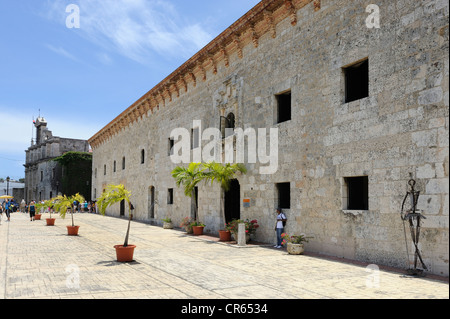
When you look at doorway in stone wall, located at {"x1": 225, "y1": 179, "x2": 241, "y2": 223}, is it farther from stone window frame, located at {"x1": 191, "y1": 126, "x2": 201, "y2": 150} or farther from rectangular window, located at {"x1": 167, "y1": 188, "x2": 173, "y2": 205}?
rectangular window, located at {"x1": 167, "y1": 188, "x2": 173, "y2": 205}

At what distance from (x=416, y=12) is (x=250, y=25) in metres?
6.46

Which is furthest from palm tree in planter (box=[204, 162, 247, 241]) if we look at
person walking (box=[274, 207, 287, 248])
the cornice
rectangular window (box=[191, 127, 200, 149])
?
the cornice

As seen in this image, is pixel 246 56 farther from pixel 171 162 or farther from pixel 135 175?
pixel 135 175

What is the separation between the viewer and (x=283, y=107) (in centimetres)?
1268

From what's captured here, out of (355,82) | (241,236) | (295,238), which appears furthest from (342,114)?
(241,236)

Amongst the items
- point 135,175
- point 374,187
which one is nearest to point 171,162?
point 135,175

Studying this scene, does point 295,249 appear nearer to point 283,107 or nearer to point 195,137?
point 283,107

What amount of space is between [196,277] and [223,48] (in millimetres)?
10541

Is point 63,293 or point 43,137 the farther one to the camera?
point 43,137

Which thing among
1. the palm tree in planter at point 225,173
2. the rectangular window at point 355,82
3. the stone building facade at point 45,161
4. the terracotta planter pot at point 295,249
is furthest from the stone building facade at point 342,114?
the stone building facade at point 45,161

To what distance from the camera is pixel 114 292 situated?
239 inches

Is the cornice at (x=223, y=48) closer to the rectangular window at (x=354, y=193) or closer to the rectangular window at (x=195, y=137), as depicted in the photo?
the rectangular window at (x=195, y=137)

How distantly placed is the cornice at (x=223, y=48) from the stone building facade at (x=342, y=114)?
0.06 meters

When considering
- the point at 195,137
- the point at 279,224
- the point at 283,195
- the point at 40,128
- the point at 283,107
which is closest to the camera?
the point at 279,224
